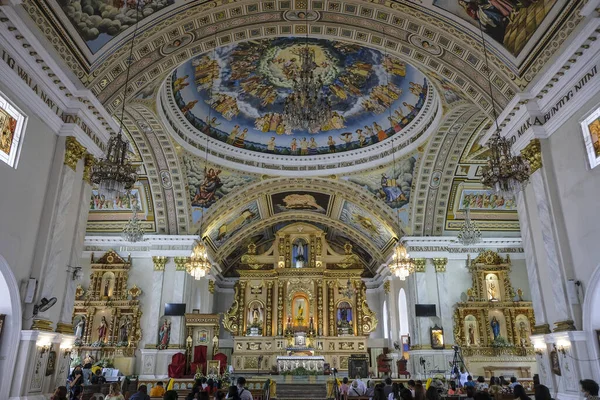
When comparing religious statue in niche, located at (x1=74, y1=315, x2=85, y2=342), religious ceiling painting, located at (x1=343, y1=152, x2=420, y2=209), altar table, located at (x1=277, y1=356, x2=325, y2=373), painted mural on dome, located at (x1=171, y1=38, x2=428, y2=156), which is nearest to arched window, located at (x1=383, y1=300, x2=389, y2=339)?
altar table, located at (x1=277, y1=356, x2=325, y2=373)

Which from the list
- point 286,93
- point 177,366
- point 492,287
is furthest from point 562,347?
point 177,366

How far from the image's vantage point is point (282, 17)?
1155 centimetres

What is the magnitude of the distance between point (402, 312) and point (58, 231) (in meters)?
15.7

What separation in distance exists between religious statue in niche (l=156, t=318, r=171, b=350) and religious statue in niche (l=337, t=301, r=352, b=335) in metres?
10.1

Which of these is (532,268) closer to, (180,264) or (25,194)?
(25,194)

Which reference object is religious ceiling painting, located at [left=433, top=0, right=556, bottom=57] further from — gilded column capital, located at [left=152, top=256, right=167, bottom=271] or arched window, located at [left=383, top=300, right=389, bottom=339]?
arched window, located at [left=383, top=300, right=389, bottom=339]

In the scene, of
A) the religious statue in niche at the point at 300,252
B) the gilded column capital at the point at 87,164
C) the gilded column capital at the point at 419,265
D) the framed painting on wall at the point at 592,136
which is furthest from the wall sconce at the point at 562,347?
the religious statue in niche at the point at 300,252

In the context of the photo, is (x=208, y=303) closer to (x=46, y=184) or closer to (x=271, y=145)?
(x=271, y=145)

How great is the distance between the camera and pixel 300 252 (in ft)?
85.2

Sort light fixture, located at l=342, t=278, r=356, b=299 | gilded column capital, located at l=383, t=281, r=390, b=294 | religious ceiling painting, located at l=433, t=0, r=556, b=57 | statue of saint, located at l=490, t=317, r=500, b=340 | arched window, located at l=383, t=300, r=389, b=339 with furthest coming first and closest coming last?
light fixture, located at l=342, t=278, r=356, b=299 < arched window, located at l=383, t=300, r=389, b=339 < gilded column capital, located at l=383, t=281, r=390, b=294 < statue of saint, located at l=490, t=317, r=500, b=340 < religious ceiling painting, located at l=433, t=0, r=556, b=57

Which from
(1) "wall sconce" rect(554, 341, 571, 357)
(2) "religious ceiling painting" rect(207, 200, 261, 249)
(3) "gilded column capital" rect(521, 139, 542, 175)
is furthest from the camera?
(2) "religious ceiling painting" rect(207, 200, 261, 249)

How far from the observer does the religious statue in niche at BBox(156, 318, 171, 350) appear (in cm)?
1733

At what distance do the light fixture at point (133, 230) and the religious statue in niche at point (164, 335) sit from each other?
3360mm

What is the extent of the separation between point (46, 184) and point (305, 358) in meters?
13.7
